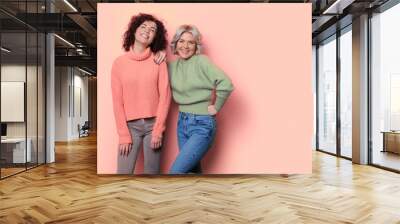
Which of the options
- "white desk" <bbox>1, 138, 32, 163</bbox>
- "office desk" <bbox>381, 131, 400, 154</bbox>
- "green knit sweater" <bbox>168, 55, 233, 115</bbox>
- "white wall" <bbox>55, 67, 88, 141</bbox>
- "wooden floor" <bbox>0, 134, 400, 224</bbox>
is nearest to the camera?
"wooden floor" <bbox>0, 134, 400, 224</bbox>

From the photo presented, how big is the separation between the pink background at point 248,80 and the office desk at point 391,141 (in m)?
2.50

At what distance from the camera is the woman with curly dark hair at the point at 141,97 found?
653cm

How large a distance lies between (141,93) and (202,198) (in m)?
2.20

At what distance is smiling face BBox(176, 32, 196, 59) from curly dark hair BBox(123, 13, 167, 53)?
0.25m

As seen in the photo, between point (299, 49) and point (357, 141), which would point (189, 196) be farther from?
point (357, 141)

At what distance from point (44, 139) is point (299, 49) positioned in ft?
18.5

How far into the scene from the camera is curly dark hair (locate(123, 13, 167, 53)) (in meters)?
6.64

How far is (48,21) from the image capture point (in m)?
8.30

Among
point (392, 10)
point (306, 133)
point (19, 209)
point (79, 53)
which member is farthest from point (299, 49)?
point (79, 53)

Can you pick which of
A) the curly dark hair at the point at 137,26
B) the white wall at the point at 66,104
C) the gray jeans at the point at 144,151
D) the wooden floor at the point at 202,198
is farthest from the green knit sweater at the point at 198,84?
the white wall at the point at 66,104

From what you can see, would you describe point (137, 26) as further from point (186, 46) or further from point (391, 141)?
point (391, 141)

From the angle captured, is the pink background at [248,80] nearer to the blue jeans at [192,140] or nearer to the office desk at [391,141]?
the blue jeans at [192,140]

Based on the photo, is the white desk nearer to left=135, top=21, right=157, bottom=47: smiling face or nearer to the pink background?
the pink background

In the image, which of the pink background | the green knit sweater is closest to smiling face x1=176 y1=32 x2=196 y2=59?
the green knit sweater
